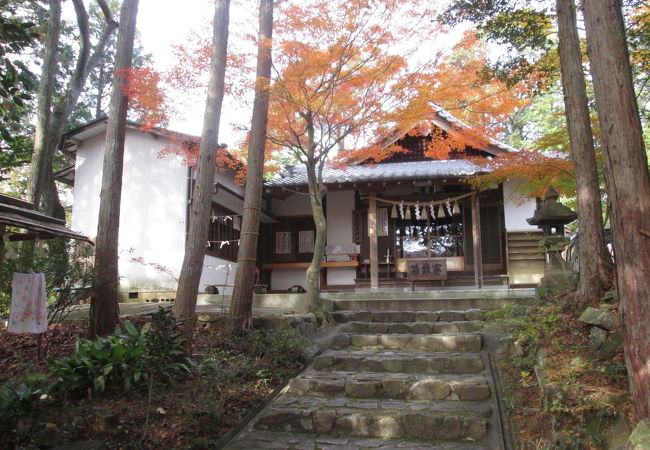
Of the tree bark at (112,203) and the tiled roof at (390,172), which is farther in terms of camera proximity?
the tiled roof at (390,172)

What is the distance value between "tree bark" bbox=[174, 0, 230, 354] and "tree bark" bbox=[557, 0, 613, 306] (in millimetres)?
5195

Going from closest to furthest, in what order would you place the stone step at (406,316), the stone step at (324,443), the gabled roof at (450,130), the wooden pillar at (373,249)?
the stone step at (324,443), the stone step at (406,316), the wooden pillar at (373,249), the gabled roof at (450,130)

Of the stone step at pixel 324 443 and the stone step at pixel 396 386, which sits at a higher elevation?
the stone step at pixel 396 386

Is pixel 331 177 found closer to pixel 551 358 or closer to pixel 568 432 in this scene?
pixel 551 358

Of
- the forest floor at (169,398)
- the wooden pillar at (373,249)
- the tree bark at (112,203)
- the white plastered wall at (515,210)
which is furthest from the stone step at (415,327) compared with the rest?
the white plastered wall at (515,210)

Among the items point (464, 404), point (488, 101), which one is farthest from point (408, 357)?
point (488, 101)

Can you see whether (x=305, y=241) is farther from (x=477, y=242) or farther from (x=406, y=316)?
(x=406, y=316)

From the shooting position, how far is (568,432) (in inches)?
153

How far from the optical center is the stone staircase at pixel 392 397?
17.2 ft

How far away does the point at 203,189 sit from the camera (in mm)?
7523

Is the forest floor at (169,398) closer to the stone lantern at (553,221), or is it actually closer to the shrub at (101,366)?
the shrub at (101,366)

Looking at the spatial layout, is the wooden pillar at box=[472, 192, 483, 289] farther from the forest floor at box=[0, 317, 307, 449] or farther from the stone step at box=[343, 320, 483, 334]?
the forest floor at box=[0, 317, 307, 449]

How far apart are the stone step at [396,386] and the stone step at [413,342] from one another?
1134 mm

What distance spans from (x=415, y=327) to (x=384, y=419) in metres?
3.71
